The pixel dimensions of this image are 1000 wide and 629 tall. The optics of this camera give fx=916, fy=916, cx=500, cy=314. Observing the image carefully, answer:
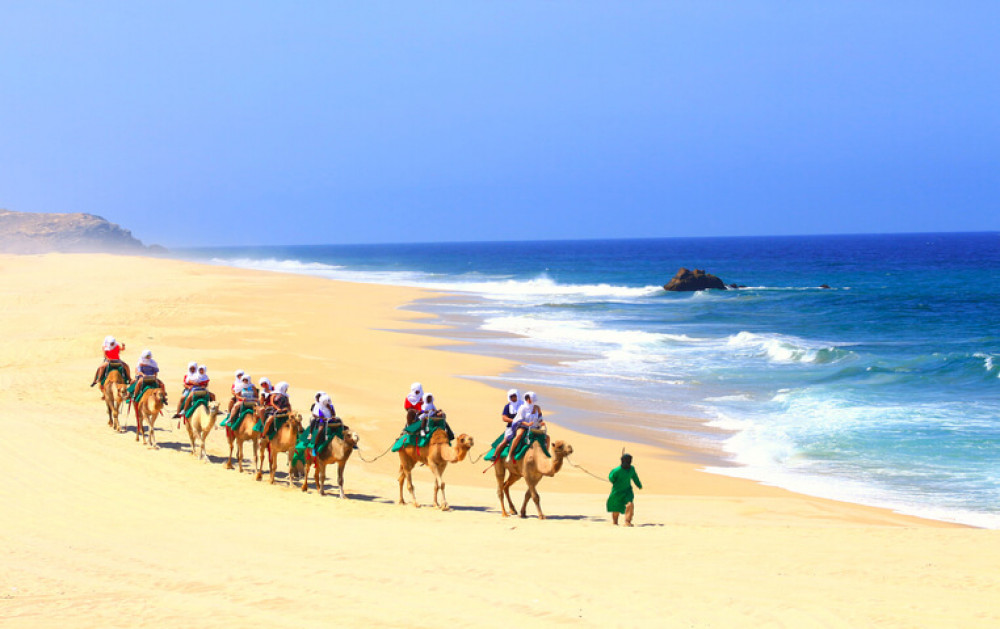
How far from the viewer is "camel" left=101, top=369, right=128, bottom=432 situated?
19281mm

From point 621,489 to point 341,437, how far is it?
459cm

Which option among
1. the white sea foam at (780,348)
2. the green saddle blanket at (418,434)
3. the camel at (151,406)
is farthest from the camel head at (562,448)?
the white sea foam at (780,348)

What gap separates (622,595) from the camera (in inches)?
376

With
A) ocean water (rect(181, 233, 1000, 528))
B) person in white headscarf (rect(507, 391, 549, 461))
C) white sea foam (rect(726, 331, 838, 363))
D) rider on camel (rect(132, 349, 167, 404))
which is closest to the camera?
person in white headscarf (rect(507, 391, 549, 461))

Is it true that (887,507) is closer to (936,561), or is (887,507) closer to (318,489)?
(936,561)

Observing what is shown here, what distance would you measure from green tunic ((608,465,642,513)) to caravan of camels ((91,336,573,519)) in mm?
781

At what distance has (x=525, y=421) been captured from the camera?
1395 cm

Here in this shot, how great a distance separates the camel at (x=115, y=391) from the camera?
1928cm

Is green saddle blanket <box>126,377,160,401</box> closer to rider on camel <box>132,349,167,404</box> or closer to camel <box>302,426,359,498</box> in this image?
rider on camel <box>132,349,167,404</box>

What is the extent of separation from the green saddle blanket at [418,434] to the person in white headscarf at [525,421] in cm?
125

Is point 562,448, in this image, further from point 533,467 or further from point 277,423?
point 277,423

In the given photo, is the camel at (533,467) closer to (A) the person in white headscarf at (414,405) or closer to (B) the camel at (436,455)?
(B) the camel at (436,455)

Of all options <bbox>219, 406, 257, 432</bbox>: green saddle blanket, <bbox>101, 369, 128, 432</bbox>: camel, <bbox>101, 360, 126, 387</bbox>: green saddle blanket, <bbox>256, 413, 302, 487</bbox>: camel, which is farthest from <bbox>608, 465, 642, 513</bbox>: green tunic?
<bbox>101, 360, 126, 387</bbox>: green saddle blanket

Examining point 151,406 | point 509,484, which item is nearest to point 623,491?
point 509,484
